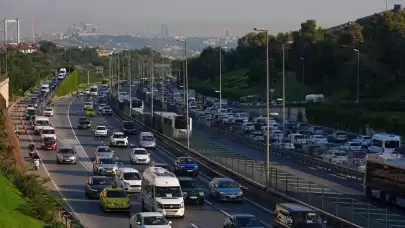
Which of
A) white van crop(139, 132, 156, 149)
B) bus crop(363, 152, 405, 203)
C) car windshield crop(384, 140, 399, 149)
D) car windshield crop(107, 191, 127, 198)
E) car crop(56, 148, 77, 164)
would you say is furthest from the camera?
white van crop(139, 132, 156, 149)

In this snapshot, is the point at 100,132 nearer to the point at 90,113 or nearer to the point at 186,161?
the point at 186,161

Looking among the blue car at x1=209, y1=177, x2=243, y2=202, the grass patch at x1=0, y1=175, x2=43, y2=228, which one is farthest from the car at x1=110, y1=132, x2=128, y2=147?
the grass patch at x1=0, y1=175, x2=43, y2=228

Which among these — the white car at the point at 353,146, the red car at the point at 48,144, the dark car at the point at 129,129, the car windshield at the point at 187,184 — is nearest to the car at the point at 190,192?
the car windshield at the point at 187,184

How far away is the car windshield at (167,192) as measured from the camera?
3256cm

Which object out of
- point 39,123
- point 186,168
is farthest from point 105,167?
point 39,123

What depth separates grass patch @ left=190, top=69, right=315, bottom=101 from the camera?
116 metres

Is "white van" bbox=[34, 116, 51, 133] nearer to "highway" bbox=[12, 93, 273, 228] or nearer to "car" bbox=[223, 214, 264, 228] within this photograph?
"highway" bbox=[12, 93, 273, 228]

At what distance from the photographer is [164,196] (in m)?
32.5

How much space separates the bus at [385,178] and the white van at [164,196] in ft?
31.3

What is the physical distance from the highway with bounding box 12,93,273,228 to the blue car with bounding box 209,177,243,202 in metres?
0.38

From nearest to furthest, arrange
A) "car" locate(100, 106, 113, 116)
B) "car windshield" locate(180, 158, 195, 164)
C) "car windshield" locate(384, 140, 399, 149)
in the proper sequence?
"car windshield" locate(180, 158, 195, 164) → "car windshield" locate(384, 140, 399, 149) → "car" locate(100, 106, 113, 116)

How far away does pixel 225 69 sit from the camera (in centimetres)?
16850

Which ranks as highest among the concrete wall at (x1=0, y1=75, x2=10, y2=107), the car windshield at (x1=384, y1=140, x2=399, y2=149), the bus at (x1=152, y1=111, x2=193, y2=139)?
the concrete wall at (x1=0, y1=75, x2=10, y2=107)

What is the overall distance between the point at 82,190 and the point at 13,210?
14015 millimetres
